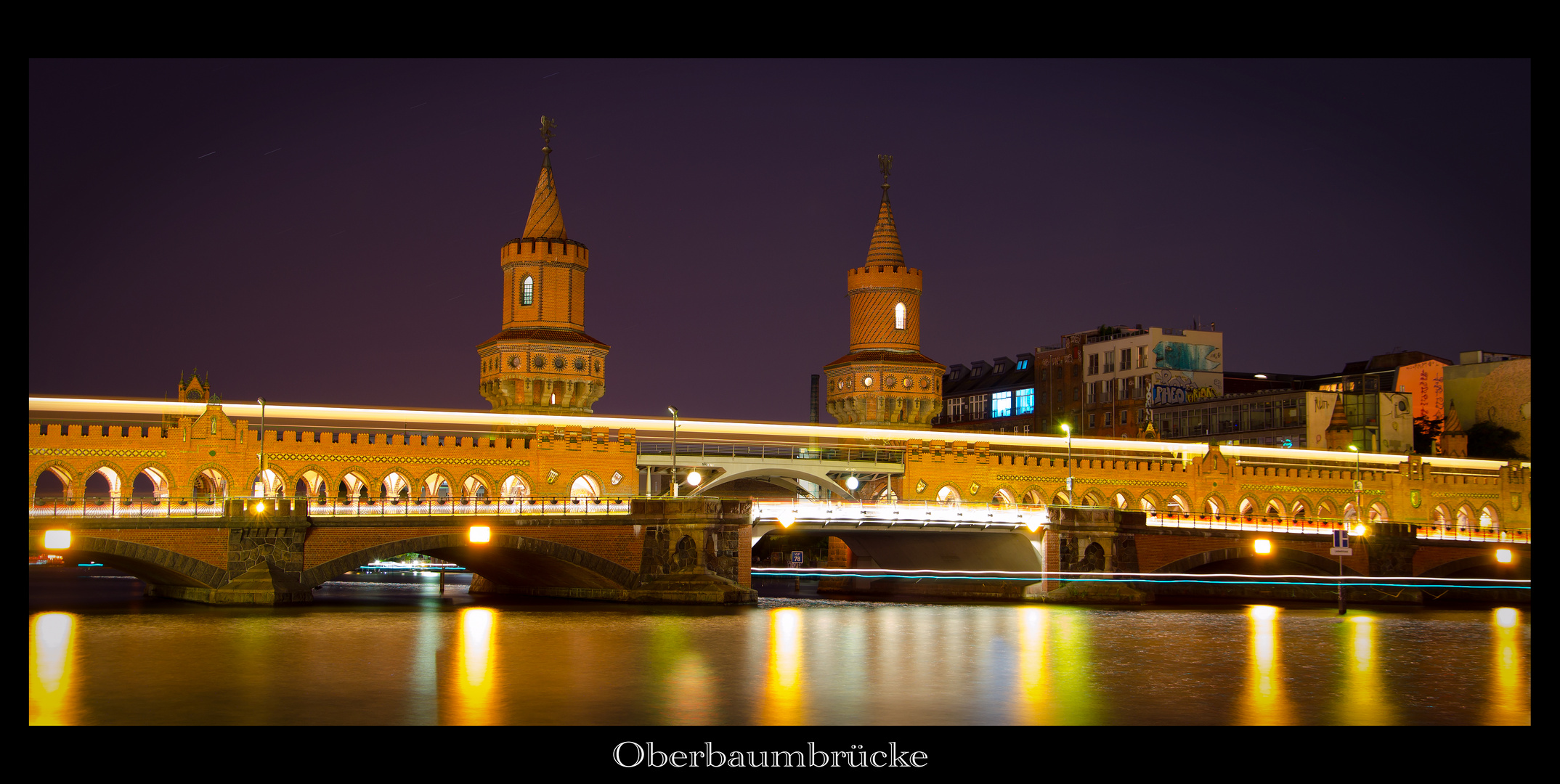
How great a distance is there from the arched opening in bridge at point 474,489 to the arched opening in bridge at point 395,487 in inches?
106

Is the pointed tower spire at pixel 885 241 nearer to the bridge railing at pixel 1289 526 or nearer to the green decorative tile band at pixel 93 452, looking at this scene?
the bridge railing at pixel 1289 526

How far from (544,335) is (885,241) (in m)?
26.9

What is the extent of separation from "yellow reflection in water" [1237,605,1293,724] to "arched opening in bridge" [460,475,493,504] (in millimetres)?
37919

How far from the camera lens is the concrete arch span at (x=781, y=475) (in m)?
79.0

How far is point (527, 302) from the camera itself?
8750 centimetres

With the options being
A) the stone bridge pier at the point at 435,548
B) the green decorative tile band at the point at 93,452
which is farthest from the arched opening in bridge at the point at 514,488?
the green decorative tile band at the point at 93,452

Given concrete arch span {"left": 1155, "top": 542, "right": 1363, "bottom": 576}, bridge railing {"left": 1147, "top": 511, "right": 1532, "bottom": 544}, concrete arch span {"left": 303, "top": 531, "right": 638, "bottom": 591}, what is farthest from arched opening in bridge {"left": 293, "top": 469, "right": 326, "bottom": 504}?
bridge railing {"left": 1147, "top": 511, "right": 1532, "bottom": 544}

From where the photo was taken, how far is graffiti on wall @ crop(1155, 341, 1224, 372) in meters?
128

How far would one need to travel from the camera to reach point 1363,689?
30719 mm

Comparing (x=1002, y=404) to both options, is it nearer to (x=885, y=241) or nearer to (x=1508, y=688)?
(x=885, y=241)

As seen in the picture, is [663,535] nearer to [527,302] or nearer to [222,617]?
[222,617]
